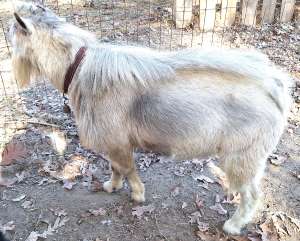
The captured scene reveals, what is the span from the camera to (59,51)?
282 cm

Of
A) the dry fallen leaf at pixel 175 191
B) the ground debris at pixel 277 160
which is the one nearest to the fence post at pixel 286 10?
the ground debris at pixel 277 160

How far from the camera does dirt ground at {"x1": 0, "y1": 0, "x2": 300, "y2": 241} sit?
3291 millimetres

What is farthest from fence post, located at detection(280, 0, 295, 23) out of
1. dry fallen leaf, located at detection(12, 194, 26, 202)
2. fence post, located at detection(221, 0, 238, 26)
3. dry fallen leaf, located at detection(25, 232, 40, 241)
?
dry fallen leaf, located at detection(25, 232, 40, 241)

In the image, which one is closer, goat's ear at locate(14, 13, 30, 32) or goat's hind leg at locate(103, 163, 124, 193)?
goat's ear at locate(14, 13, 30, 32)

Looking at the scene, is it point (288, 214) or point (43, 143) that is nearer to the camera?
point (288, 214)

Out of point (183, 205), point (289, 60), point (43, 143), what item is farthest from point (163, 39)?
point (183, 205)

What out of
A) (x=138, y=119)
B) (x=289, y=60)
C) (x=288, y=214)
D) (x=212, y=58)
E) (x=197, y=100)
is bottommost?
(x=288, y=214)

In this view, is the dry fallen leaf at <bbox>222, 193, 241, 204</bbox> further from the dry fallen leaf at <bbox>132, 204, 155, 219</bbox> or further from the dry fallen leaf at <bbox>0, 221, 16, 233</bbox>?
the dry fallen leaf at <bbox>0, 221, 16, 233</bbox>

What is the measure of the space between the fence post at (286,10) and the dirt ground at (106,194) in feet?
8.84

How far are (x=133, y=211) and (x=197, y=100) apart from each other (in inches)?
52.9

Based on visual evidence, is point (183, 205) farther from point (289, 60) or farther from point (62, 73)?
point (289, 60)

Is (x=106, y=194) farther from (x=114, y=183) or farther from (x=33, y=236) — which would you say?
(x=33, y=236)

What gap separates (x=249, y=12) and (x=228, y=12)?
39 cm

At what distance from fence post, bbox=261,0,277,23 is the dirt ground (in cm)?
264
